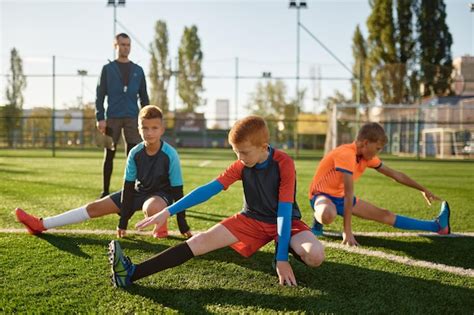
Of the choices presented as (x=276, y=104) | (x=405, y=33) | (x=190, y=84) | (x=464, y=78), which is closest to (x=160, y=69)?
(x=276, y=104)

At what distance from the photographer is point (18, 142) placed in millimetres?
21844

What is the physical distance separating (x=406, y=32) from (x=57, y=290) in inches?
1231

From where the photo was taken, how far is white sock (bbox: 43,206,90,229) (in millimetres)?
3691

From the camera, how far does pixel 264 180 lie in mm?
2812

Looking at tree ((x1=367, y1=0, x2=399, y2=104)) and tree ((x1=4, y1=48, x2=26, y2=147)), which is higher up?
tree ((x1=367, y1=0, x2=399, y2=104))

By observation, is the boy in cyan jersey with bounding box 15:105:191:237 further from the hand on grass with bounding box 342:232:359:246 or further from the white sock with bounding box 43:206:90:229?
the hand on grass with bounding box 342:232:359:246

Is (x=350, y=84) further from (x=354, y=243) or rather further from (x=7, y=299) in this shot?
(x=7, y=299)

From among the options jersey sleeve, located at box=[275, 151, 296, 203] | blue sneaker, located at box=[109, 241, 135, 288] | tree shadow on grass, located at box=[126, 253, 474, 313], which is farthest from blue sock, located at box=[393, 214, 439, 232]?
blue sneaker, located at box=[109, 241, 135, 288]

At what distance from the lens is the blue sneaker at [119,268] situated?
2.39m

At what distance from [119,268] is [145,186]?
4.78 feet

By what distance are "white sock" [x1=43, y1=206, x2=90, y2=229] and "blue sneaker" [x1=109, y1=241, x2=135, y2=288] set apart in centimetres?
147

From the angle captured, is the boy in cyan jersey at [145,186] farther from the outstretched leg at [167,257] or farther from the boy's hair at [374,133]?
the boy's hair at [374,133]

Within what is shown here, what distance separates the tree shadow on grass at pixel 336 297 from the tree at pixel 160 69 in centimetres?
2104

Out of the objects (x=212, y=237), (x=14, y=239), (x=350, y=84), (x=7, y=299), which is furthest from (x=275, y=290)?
(x=350, y=84)
